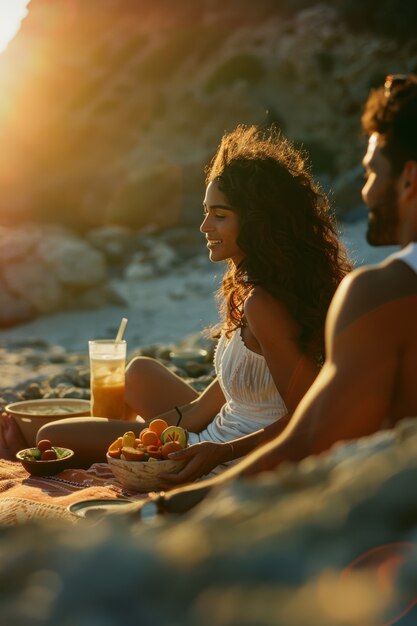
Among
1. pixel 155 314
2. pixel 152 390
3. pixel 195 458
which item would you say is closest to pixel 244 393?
pixel 195 458

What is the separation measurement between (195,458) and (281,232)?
3.19 ft

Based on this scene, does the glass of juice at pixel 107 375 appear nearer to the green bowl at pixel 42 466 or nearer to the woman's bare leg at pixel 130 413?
the woman's bare leg at pixel 130 413

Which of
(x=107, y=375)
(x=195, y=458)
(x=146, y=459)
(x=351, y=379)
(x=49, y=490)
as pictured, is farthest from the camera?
(x=107, y=375)

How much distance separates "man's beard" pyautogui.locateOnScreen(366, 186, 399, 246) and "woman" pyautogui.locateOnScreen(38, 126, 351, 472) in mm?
1218

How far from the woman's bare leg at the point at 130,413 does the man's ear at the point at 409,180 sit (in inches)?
89.2


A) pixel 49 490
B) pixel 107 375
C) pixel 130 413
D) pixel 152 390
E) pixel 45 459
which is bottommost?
pixel 49 490

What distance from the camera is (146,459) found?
305 centimetres

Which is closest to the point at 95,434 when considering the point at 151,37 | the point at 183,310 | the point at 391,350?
the point at 391,350

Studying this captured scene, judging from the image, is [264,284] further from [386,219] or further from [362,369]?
[362,369]

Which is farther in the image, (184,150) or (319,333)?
(184,150)

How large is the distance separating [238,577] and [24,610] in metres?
0.21

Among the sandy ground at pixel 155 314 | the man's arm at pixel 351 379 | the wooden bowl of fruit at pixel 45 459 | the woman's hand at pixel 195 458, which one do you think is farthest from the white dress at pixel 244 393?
the sandy ground at pixel 155 314

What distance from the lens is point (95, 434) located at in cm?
372

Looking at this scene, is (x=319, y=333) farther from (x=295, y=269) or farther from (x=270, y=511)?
(x=270, y=511)
